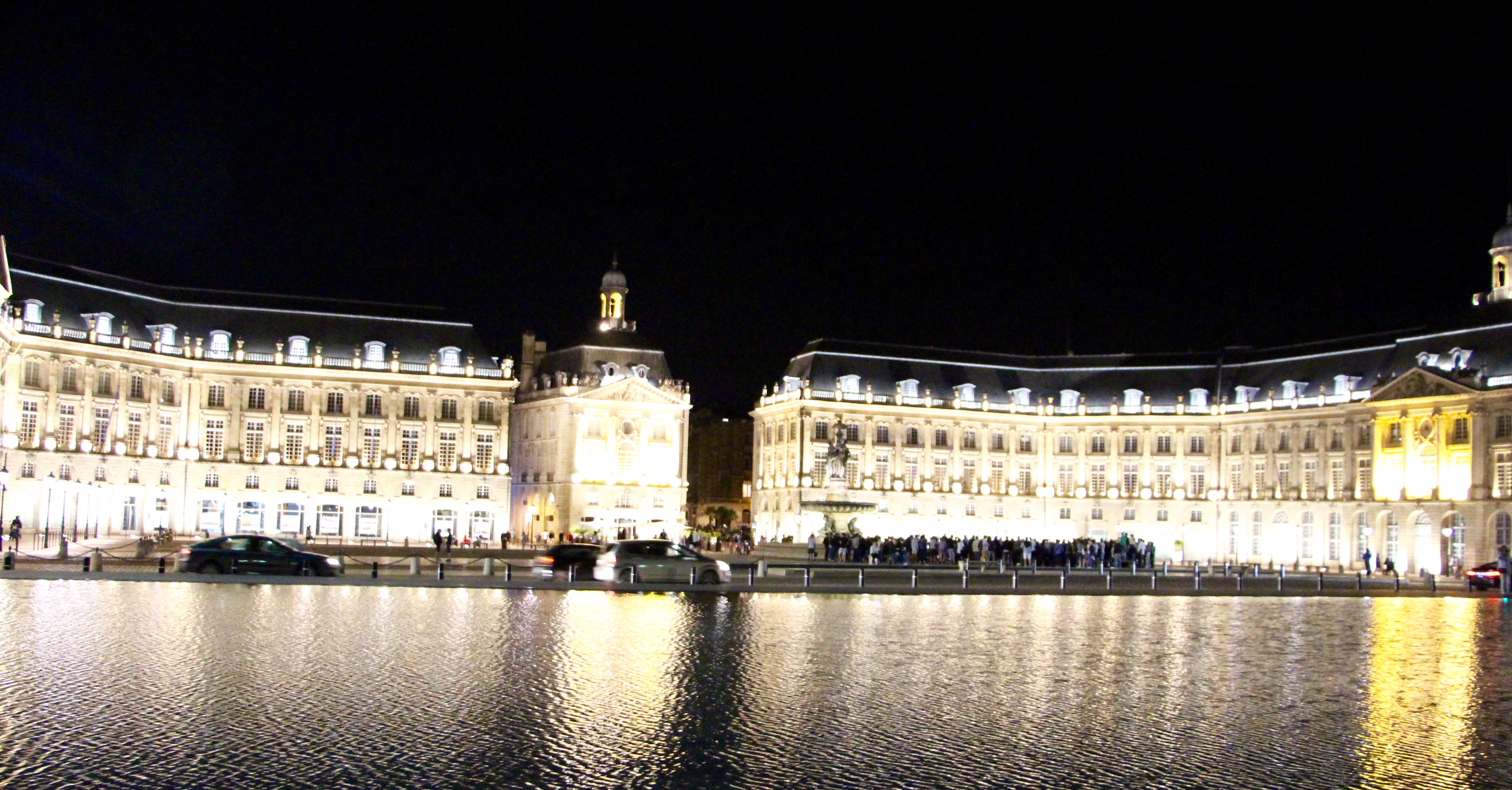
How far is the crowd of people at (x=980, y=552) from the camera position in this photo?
2805 inches

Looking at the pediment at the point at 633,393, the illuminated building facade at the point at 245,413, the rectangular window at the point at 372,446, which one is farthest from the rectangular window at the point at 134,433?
the pediment at the point at 633,393

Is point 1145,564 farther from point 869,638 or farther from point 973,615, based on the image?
point 869,638

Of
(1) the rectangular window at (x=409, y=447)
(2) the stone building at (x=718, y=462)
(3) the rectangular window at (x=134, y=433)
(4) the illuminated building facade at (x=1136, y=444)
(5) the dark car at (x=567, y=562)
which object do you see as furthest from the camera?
(2) the stone building at (x=718, y=462)

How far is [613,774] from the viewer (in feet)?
48.3

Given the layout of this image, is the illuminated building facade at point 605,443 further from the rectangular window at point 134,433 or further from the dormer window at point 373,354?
the rectangular window at point 134,433

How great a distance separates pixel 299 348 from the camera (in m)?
104

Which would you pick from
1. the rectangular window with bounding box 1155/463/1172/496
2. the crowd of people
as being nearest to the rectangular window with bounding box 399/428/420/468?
the crowd of people

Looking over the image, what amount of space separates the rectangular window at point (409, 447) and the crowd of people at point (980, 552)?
3668cm

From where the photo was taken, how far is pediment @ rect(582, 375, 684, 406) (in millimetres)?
109938

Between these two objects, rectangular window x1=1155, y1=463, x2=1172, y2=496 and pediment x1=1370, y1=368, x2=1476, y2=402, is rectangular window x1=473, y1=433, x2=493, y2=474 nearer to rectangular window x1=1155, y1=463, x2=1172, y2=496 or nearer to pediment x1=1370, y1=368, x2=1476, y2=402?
rectangular window x1=1155, y1=463, x2=1172, y2=496

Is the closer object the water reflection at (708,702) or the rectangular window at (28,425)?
the water reflection at (708,702)

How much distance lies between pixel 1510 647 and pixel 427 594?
23.6 meters

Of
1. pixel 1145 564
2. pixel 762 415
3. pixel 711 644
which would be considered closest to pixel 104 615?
pixel 711 644

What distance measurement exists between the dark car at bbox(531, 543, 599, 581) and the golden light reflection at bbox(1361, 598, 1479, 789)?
2268 cm
